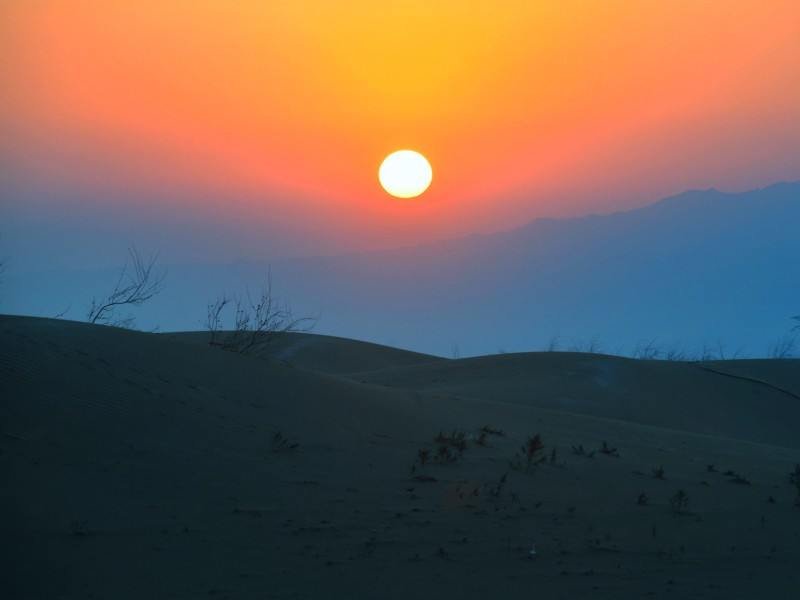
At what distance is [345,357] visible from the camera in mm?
31297

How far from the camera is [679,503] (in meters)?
7.65

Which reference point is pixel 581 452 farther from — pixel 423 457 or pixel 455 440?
pixel 423 457

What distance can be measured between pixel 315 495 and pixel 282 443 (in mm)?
1568

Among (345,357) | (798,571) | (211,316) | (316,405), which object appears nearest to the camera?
(798,571)

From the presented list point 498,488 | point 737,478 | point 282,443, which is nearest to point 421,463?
point 498,488

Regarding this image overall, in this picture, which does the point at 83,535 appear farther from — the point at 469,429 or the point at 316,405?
the point at 469,429

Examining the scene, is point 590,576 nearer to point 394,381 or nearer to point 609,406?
point 609,406

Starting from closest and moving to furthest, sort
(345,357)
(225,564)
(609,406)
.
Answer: (225,564) → (609,406) → (345,357)

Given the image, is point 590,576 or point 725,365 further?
point 725,365

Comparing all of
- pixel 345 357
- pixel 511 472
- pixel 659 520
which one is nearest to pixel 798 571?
pixel 659 520

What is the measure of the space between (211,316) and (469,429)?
6379mm

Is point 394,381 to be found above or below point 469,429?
above

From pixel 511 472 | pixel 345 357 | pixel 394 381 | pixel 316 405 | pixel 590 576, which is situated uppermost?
pixel 345 357

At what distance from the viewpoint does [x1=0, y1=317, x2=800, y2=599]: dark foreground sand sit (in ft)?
18.3
